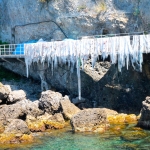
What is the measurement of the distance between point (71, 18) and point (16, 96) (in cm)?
781

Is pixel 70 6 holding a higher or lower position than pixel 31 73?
higher

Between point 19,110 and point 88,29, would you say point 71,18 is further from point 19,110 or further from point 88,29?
point 19,110

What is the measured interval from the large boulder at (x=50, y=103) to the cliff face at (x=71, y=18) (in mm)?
7694

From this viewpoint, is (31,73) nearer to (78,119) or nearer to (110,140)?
(78,119)

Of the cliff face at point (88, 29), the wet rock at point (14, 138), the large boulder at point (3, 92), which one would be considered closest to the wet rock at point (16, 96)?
the large boulder at point (3, 92)

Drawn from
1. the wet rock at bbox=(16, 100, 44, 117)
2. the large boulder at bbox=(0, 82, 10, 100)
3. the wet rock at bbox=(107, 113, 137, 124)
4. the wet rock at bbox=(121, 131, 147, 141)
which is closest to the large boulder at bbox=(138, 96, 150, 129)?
the wet rock at bbox=(121, 131, 147, 141)

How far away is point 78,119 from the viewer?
1827 centimetres

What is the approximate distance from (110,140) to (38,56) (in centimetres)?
1050

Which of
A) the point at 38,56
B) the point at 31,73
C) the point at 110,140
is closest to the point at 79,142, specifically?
the point at 110,140

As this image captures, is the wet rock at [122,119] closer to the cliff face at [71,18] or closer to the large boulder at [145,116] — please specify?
the large boulder at [145,116]

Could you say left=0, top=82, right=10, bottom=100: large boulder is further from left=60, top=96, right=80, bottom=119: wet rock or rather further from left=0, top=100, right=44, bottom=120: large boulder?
left=60, top=96, right=80, bottom=119: wet rock

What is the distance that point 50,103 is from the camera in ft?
74.8

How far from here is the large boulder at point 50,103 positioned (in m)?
22.8

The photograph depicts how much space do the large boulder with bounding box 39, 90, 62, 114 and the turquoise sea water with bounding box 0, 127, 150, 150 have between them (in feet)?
13.9
